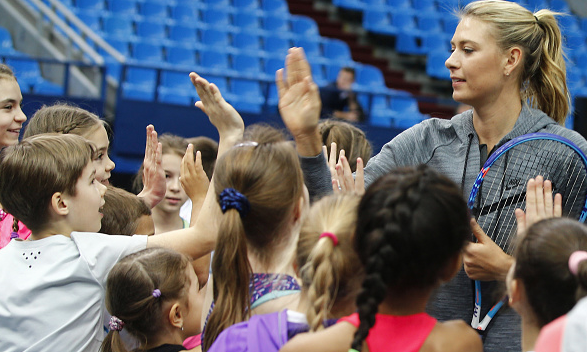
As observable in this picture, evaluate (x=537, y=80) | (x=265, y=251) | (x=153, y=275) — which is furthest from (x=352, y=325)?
(x=537, y=80)

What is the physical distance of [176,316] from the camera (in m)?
2.33

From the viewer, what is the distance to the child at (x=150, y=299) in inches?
88.1

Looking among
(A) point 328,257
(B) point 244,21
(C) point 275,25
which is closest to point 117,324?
(A) point 328,257

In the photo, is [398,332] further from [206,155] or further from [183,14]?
[183,14]

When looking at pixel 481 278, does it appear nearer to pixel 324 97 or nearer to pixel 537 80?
pixel 537 80

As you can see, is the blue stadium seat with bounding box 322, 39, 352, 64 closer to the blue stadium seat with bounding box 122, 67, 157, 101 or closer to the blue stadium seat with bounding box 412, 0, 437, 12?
the blue stadium seat with bounding box 412, 0, 437, 12

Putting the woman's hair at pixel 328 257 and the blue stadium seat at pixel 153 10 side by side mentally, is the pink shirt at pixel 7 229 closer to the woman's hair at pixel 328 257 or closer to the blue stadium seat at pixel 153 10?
the woman's hair at pixel 328 257

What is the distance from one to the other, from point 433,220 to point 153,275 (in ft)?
3.36

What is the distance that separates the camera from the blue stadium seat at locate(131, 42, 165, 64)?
366 inches

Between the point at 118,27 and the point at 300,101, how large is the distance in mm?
8090

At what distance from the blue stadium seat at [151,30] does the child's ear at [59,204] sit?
7.70 meters

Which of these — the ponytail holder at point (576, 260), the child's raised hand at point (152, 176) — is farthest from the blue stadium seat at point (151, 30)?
the ponytail holder at point (576, 260)

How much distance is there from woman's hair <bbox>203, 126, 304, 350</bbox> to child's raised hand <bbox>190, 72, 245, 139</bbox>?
1.19 feet

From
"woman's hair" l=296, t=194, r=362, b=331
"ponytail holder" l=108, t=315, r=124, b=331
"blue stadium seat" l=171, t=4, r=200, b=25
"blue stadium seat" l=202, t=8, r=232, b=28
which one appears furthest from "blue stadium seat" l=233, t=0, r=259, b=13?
"woman's hair" l=296, t=194, r=362, b=331
